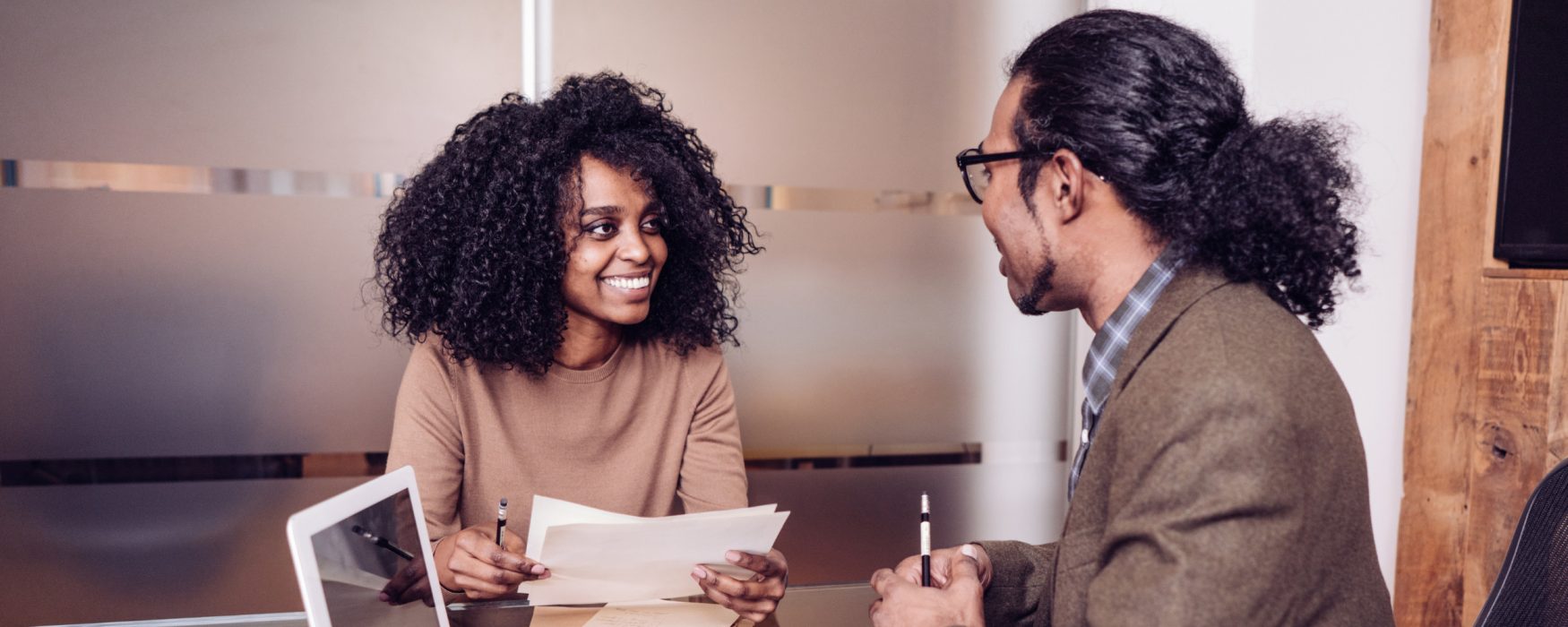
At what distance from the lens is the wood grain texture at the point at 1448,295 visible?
1936mm

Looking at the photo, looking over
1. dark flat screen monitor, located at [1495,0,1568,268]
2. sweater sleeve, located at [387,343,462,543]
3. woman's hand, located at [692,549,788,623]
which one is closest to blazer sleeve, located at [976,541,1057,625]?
woman's hand, located at [692,549,788,623]

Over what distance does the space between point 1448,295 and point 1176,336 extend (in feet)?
4.79

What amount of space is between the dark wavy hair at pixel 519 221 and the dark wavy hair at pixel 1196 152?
0.92m

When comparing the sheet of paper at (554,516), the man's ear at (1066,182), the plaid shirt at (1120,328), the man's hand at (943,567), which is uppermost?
the man's ear at (1066,182)

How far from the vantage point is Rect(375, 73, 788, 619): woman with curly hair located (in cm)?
172

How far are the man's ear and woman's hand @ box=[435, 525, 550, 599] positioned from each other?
2.72 ft

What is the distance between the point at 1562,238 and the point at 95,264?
10.1 ft

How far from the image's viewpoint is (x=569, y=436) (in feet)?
5.78

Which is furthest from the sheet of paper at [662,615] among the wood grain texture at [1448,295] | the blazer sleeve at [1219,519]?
the wood grain texture at [1448,295]

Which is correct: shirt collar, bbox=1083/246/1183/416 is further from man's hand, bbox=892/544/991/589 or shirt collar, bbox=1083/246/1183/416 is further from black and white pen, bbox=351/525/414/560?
black and white pen, bbox=351/525/414/560

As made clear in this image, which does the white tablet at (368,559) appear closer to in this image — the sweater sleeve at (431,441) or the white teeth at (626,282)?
the sweater sleeve at (431,441)

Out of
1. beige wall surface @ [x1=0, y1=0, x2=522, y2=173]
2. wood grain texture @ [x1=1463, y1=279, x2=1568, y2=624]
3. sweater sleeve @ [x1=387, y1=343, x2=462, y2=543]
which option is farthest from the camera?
beige wall surface @ [x1=0, y1=0, x2=522, y2=173]

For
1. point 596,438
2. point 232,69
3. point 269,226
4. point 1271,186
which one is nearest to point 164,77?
point 232,69

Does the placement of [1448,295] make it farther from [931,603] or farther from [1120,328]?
[931,603]
